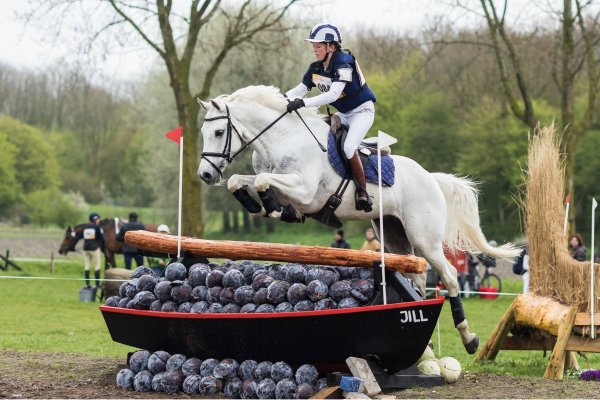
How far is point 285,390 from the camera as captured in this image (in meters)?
6.88

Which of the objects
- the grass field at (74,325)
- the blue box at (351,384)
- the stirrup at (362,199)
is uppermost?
the stirrup at (362,199)

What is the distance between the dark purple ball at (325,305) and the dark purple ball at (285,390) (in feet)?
1.96

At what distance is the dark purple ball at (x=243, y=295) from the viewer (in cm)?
731

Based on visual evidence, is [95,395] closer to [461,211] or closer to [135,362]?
[135,362]

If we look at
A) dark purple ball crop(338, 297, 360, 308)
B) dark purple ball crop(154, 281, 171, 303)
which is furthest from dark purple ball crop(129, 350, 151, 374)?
dark purple ball crop(338, 297, 360, 308)

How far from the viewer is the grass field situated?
10.8 meters

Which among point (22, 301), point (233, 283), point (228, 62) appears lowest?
point (22, 301)

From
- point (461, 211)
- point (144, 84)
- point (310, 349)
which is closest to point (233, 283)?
point (310, 349)

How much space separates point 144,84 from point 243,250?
36.0 meters

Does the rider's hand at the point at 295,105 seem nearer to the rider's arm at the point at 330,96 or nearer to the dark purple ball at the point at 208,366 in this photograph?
the rider's arm at the point at 330,96

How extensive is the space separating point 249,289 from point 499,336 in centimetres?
348

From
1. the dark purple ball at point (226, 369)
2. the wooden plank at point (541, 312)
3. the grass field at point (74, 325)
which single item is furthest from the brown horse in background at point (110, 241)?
the dark purple ball at point (226, 369)

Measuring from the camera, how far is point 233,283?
24.5 feet

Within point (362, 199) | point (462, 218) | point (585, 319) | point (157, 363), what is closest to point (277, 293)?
point (157, 363)
